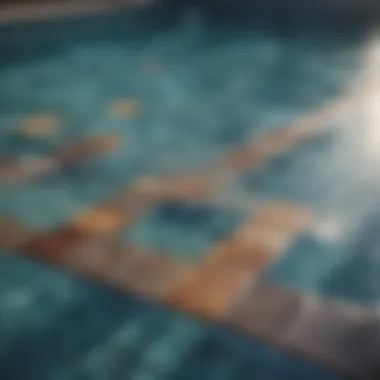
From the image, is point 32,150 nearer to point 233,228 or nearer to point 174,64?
point 233,228

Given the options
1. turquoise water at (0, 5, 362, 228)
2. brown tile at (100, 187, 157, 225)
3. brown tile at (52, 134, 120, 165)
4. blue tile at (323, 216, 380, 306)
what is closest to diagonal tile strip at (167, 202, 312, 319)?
blue tile at (323, 216, 380, 306)

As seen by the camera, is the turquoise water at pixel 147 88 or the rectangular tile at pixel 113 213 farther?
the turquoise water at pixel 147 88

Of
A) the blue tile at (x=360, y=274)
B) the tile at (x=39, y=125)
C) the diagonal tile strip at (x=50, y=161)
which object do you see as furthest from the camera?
the tile at (x=39, y=125)

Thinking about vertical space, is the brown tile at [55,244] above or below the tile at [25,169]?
above

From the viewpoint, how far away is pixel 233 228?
5.29 ft

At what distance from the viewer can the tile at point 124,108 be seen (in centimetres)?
254

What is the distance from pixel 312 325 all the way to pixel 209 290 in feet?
0.74

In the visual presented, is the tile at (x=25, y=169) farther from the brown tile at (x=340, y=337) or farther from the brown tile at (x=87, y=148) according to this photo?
the brown tile at (x=340, y=337)

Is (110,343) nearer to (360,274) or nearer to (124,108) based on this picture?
(360,274)

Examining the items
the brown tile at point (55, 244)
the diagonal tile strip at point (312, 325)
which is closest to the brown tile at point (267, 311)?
the diagonal tile strip at point (312, 325)

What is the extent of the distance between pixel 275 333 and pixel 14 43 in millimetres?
2912

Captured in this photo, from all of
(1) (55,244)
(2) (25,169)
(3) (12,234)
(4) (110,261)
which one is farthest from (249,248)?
(2) (25,169)

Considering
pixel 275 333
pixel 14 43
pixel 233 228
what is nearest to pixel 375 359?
pixel 275 333

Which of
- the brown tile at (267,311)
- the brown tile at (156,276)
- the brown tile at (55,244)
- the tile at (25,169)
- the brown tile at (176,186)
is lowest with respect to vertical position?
the tile at (25,169)
